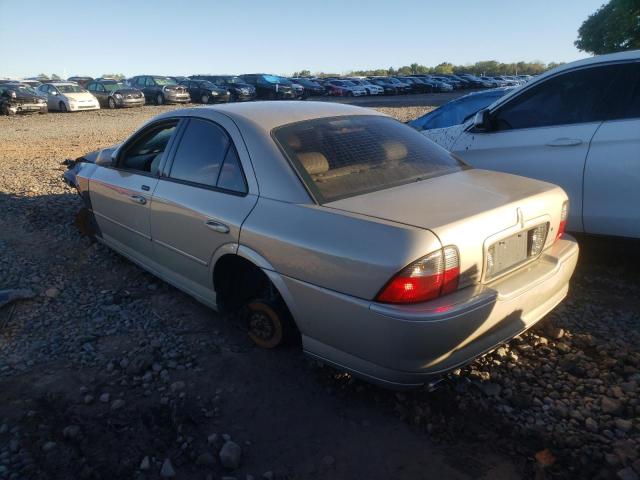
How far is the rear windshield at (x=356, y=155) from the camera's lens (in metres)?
2.79

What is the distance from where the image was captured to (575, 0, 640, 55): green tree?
31234 mm

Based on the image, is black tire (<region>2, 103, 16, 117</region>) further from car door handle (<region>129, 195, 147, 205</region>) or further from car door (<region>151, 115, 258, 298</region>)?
car door (<region>151, 115, 258, 298</region>)

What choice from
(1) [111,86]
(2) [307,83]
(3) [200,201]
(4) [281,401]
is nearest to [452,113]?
(3) [200,201]

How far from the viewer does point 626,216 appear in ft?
11.9

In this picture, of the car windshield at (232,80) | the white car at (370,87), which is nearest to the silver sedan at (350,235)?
the car windshield at (232,80)

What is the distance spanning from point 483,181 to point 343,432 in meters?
1.67

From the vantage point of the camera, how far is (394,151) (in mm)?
→ 3188

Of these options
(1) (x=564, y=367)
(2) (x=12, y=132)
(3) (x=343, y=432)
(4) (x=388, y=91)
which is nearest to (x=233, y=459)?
(3) (x=343, y=432)

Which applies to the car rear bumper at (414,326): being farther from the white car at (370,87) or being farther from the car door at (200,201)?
the white car at (370,87)

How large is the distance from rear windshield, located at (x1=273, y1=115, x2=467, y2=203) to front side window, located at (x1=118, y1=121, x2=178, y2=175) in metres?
1.46

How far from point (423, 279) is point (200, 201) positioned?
1.62m

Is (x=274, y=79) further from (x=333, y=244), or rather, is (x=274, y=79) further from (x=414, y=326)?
(x=414, y=326)

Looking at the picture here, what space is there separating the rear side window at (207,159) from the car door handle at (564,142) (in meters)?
2.55

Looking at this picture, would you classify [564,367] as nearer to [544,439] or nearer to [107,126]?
[544,439]
